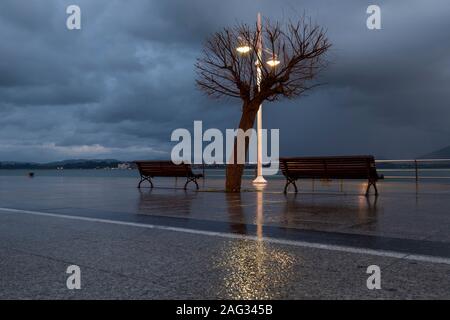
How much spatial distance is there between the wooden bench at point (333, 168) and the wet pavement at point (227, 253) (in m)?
3.51

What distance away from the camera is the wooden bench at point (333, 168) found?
11.8m

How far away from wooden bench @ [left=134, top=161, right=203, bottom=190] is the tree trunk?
5.02ft

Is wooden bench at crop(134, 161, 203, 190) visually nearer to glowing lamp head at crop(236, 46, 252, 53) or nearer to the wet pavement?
glowing lamp head at crop(236, 46, 252, 53)

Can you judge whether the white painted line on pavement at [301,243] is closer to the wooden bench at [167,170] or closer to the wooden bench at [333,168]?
the wooden bench at [333,168]

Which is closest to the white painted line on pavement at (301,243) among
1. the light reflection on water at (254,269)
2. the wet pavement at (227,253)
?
the wet pavement at (227,253)

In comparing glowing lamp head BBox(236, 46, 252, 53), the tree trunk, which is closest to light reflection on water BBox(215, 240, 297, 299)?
the tree trunk

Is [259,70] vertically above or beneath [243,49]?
beneath

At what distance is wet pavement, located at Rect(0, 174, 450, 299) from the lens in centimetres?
335

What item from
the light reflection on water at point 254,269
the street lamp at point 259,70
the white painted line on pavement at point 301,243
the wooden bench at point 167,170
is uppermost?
the street lamp at point 259,70

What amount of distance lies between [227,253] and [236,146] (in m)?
9.38

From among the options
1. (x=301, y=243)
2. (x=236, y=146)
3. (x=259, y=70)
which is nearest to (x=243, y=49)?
(x=259, y=70)

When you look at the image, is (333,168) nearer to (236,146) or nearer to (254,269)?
(236,146)

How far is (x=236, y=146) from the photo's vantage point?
45.6 ft
